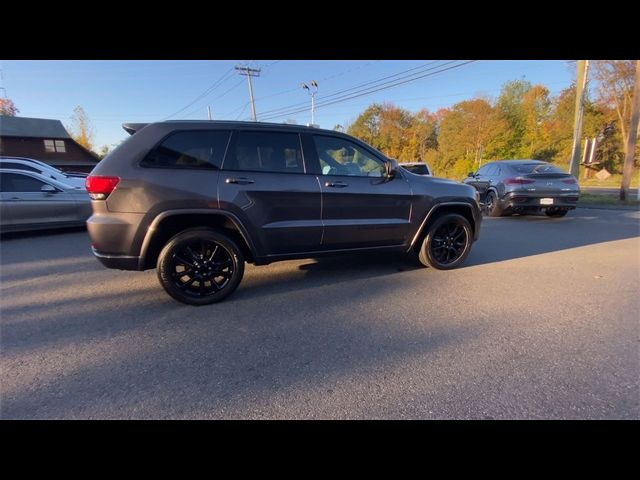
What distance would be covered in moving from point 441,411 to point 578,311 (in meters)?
2.42

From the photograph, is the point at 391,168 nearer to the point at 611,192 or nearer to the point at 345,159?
the point at 345,159

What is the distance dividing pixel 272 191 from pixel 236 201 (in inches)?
16.5

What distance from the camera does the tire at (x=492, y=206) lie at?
8492mm

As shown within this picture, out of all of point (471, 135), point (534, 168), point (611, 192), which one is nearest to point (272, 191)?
point (534, 168)

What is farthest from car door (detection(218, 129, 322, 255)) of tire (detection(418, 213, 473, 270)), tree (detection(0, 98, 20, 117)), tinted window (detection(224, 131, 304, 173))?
tree (detection(0, 98, 20, 117))

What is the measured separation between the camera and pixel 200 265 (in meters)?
3.21

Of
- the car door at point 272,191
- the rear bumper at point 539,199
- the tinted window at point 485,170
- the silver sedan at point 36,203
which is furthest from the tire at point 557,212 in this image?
the silver sedan at point 36,203

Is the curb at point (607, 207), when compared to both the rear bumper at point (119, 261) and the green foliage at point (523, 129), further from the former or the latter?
the green foliage at point (523, 129)

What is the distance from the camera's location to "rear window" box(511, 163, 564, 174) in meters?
7.89

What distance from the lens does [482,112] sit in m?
36.4

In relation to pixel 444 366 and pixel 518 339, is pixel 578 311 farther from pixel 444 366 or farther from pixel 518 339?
pixel 444 366

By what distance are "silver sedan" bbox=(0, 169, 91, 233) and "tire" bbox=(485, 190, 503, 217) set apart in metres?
11.0

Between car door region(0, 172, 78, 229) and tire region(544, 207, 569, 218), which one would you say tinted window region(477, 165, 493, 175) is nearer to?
tire region(544, 207, 569, 218)
